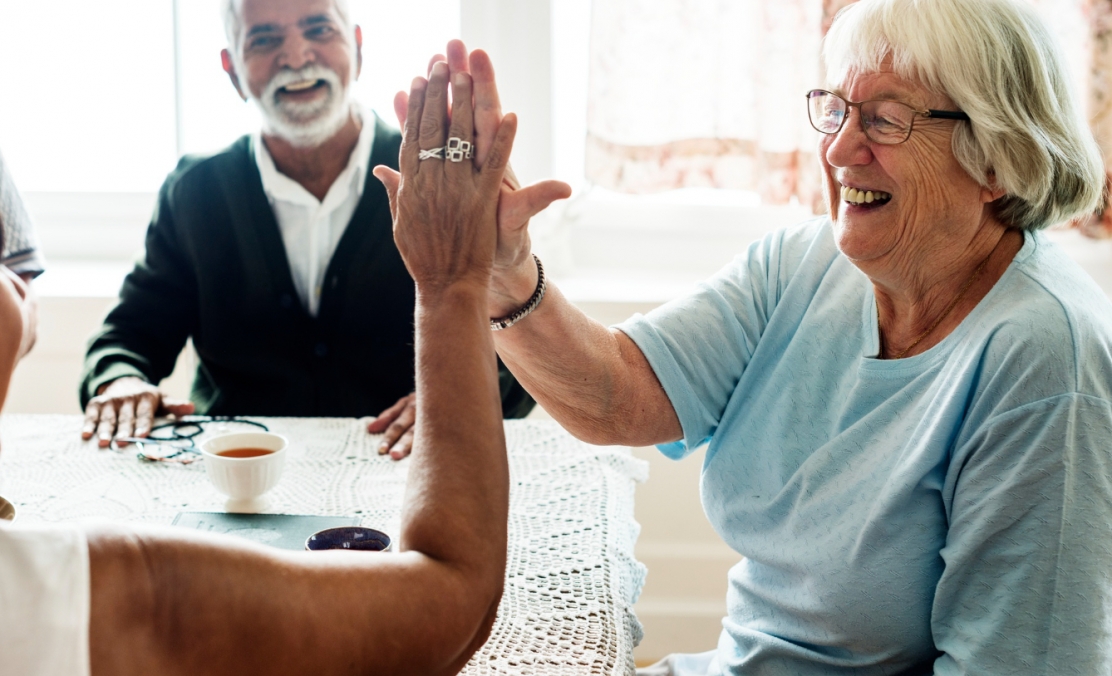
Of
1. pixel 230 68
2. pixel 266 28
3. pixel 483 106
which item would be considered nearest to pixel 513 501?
pixel 483 106

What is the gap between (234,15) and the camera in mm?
2285

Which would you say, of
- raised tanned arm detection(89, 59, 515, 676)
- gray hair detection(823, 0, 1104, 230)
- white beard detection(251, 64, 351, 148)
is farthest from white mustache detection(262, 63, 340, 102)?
gray hair detection(823, 0, 1104, 230)

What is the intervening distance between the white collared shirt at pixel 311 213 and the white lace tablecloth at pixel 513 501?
57 centimetres

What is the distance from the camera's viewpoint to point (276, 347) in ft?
7.26

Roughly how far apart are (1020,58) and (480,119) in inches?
24.1

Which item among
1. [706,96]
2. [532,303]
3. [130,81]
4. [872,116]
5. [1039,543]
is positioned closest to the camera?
[1039,543]

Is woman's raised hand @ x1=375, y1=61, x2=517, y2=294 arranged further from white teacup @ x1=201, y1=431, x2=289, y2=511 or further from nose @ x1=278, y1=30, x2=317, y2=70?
nose @ x1=278, y1=30, x2=317, y2=70

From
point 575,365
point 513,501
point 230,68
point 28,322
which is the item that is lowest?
point 513,501

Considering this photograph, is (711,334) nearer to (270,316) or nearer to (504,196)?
(504,196)

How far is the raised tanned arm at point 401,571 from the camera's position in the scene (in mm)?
669

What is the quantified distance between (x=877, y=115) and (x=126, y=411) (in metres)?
1.33

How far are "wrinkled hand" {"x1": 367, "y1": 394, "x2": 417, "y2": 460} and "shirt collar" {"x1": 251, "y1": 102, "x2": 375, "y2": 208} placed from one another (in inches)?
27.3

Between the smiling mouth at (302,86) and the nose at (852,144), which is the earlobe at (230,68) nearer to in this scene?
the smiling mouth at (302,86)

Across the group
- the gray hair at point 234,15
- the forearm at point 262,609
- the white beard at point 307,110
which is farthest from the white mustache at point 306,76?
the forearm at point 262,609
